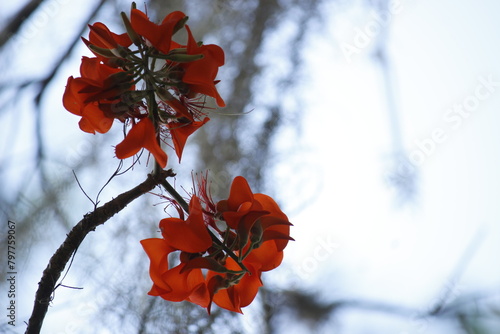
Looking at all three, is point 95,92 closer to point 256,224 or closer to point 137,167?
point 256,224

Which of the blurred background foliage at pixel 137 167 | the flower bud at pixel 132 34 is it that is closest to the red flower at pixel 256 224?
the flower bud at pixel 132 34

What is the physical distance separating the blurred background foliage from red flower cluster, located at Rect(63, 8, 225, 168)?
0.72ft

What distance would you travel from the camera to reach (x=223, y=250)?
33cm

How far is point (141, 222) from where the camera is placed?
765 mm

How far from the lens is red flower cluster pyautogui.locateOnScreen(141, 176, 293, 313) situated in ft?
1.03

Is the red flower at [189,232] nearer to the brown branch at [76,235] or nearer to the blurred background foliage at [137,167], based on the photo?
the brown branch at [76,235]

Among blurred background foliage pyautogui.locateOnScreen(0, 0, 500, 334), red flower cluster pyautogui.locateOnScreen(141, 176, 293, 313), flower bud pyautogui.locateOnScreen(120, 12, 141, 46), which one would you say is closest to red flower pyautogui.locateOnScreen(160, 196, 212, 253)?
red flower cluster pyautogui.locateOnScreen(141, 176, 293, 313)

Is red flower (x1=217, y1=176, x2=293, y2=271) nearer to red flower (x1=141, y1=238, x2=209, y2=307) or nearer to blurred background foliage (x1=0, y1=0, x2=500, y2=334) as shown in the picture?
red flower (x1=141, y1=238, x2=209, y2=307)

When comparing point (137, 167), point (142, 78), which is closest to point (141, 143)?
point (142, 78)

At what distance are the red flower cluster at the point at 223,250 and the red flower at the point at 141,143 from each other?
0.11 ft

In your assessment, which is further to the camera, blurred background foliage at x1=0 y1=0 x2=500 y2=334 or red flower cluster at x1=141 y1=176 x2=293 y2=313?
blurred background foliage at x1=0 y1=0 x2=500 y2=334

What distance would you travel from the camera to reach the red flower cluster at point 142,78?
0.33 m

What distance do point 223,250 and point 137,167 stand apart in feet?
1.66

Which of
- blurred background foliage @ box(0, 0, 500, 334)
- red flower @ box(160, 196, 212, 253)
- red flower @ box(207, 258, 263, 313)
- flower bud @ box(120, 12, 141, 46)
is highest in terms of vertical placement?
flower bud @ box(120, 12, 141, 46)
